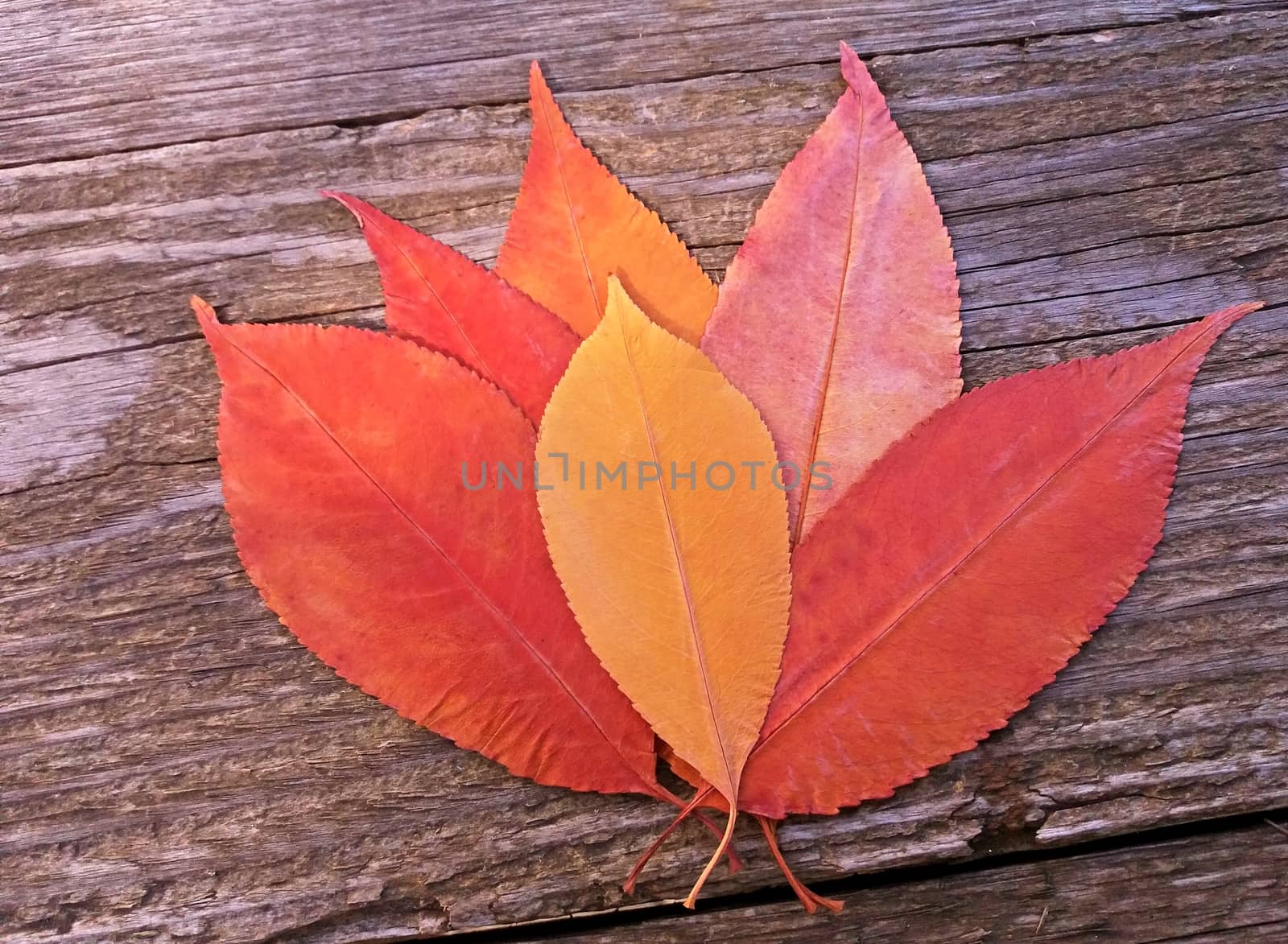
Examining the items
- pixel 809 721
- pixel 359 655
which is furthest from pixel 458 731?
pixel 809 721

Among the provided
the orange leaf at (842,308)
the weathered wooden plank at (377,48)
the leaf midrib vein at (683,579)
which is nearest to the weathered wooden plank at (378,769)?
the leaf midrib vein at (683,579)

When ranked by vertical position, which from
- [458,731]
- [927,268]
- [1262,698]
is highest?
[927,268]

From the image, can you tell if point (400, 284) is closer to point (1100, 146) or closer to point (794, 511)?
point (794, 511)

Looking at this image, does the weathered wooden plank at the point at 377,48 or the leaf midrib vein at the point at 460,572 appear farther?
the weathered wooden plank at the point at 377,48

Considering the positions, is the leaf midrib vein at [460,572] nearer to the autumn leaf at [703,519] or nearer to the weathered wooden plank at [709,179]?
the autumn leaf at [703,519]

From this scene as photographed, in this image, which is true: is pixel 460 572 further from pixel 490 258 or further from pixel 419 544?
pixel 490 258

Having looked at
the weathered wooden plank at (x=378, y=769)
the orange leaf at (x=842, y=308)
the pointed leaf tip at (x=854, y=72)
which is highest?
the pointed leaf tip at (x=854, y=72)
